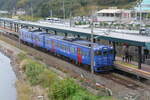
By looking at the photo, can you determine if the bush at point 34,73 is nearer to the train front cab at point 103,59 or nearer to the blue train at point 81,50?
the blue train at point 81,50

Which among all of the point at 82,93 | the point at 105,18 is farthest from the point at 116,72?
the point at 105,18

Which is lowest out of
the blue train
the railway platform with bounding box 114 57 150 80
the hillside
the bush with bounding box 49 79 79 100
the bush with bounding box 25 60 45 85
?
the bush with bounding box 25 60 45 85

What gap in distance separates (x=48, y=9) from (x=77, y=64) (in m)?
81.1

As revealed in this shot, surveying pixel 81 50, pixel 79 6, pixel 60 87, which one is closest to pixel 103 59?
pixel 81 50

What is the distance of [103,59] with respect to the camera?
27.9m

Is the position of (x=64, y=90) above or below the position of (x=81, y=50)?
below

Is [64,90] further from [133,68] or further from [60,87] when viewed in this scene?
[133,68]

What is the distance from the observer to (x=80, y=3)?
10756 centimetres

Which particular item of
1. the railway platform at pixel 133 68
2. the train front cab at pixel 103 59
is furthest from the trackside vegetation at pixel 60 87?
the railway platform at pixel 133 68

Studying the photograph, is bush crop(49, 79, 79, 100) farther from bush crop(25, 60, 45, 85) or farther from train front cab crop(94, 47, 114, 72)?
train front cab crop(94, 47, 114, 72)

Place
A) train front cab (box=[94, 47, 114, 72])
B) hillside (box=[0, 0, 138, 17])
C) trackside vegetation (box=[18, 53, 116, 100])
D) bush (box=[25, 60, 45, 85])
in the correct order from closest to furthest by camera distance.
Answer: trackside vegetation (box=[18, 53, 116, 100]), train front cab (box=[94, 47, 114, 72]), bush (box=[25, 60, 45, 85]), hillside (box=[0, 0, 138, 17])

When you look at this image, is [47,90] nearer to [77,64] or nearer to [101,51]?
[101,51]

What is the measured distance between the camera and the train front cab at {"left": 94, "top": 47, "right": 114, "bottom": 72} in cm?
2778

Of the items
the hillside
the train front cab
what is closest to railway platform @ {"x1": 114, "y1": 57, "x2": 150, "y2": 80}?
the train front cab
